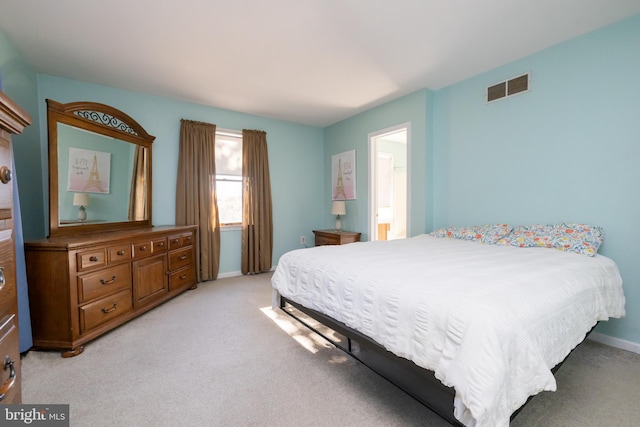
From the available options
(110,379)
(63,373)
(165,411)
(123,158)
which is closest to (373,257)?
(165,411)

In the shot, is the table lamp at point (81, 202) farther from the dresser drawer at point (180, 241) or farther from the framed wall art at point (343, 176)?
the framed wall art at point (343, 176)

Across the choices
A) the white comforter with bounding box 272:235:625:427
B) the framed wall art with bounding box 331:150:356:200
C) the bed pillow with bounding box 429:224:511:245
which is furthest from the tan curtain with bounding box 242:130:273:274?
the bed pillow with bounding box 429:224:511:245

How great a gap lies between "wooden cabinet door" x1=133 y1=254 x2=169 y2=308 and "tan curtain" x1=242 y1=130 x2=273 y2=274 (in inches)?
55.6

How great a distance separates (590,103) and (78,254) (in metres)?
4.39

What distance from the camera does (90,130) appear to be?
2848 millimetres

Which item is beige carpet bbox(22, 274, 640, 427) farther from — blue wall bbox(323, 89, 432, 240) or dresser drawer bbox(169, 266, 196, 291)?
blue wall bbox(323, 89, 432, 240)

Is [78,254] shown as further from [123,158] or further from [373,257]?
[373,257]

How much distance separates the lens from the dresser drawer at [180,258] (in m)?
3.22

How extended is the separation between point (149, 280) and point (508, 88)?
4221 mm

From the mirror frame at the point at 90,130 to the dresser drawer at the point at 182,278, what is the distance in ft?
2.46

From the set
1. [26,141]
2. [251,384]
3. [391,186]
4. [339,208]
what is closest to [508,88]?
[339,208]

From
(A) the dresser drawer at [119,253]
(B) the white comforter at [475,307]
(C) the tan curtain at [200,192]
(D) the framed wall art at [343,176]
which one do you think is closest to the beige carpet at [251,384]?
(B) the white comforter at [475,307]

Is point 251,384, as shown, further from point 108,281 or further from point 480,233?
point 480,233

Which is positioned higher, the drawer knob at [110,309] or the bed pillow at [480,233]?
the bed pillow at [480,233]
